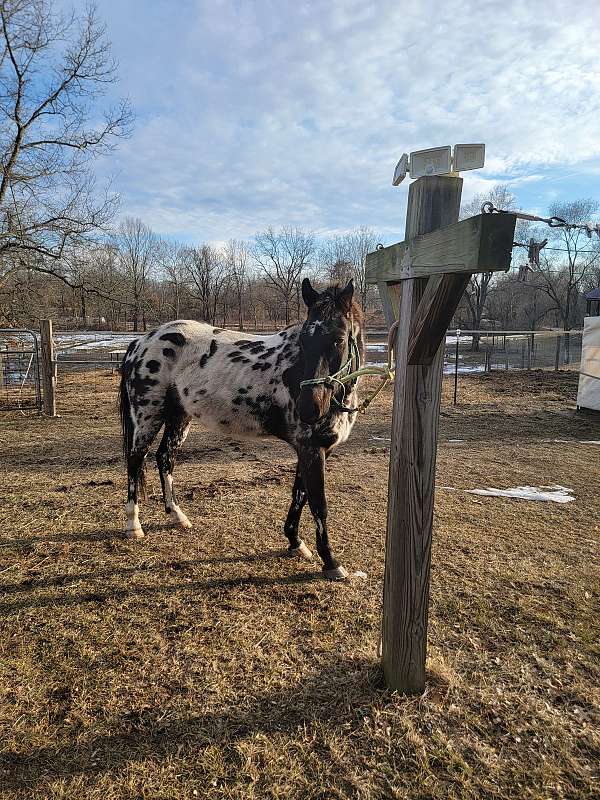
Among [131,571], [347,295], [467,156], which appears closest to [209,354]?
[347,295]

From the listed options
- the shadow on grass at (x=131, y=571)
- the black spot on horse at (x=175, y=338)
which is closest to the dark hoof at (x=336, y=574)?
the shadow on grass at (x=131, y=571)

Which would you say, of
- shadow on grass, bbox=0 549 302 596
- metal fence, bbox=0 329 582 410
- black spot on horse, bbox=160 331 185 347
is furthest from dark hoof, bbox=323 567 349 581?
metal fence, bbox=0 329 582 410

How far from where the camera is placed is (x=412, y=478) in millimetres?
2062

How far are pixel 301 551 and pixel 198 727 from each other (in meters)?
1.81

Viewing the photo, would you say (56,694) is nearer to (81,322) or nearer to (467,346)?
(467,346)

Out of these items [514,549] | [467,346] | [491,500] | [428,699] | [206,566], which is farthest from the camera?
[467,346]

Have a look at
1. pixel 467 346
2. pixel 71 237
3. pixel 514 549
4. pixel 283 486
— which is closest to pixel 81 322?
pixel 71 237

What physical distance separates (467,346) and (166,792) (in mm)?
33989

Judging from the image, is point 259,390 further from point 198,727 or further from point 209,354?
point 198,727

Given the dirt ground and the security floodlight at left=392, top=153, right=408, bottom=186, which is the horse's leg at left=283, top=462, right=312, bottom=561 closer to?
the dirt ground

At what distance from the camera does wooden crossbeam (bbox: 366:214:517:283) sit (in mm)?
1453

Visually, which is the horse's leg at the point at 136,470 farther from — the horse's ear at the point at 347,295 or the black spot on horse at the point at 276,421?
the horse's ear at the point at 347,295

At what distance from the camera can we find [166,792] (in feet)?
5.58

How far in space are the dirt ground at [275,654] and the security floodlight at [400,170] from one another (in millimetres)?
2576
